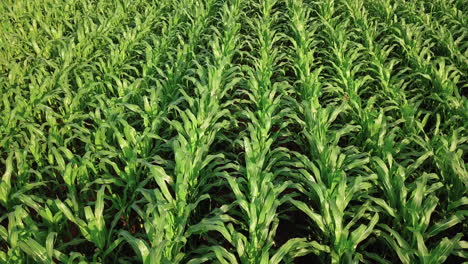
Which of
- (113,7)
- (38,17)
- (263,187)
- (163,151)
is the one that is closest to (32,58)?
(38,17)

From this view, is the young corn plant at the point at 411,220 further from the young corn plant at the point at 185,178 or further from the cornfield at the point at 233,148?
the young corn plant at the point at 185,178

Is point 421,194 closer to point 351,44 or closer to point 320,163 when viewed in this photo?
point 320,163

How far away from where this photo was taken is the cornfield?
7.29 feet

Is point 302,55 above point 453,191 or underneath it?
above

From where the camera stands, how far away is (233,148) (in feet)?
10.5

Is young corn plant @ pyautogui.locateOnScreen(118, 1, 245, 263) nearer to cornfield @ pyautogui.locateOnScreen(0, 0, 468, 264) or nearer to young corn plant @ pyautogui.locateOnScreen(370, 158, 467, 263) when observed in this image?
cornfield @ pyautogui.locateOnScreen(0, 0, 468, 264)

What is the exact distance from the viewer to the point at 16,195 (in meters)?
2.49

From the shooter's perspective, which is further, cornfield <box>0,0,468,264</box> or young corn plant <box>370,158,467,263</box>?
cornfield <box>0,0,468,264</box>

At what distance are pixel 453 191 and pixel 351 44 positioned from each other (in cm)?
246

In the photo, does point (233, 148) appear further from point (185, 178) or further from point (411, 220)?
point (411, 220)

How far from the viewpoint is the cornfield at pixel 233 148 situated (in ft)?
7.29

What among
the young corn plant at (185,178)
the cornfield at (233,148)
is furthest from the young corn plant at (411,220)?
the young corn plant at (185,178)

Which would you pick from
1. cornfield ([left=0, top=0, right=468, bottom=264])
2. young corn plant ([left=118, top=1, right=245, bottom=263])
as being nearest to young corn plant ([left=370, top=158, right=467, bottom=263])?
cornfield ([left=0, top=0, right=468, bottom=264])

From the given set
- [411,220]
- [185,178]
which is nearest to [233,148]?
[185,178]
